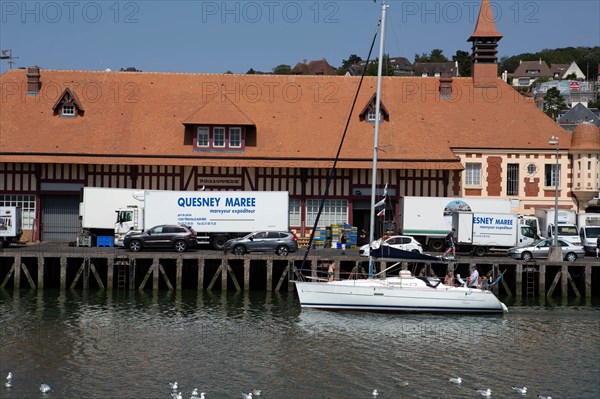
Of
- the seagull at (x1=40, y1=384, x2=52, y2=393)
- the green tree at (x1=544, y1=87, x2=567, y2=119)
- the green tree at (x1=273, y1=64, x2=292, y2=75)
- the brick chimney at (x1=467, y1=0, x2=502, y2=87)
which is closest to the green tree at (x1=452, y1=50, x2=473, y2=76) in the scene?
the green tree at (x1=544, y1=87, x2=567, y2=119)

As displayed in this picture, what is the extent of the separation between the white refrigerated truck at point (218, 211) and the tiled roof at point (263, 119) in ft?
12.7

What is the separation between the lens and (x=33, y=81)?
5109 centimetres

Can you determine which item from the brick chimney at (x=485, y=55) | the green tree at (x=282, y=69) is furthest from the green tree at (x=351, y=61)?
the brick chimney at (x=485, y=55)

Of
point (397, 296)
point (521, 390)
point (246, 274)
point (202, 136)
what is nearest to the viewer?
point (521, 390)

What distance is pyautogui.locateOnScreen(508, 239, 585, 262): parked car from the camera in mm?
40688

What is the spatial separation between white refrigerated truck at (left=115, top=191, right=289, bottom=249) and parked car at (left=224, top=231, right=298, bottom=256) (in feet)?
7.49

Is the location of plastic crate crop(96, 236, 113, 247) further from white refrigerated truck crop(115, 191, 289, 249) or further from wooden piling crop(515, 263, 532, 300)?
wooden piling crop(515, 263, 532, 300)

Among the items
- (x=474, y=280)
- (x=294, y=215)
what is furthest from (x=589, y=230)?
(x=294, y=215)

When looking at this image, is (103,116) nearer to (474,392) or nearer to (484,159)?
(484,159)

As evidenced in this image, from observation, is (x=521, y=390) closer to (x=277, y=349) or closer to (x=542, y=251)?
(x=277, y=349)

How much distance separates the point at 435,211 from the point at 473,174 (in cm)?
615

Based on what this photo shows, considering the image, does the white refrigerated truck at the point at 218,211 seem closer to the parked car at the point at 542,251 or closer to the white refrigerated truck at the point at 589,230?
the parked car at the point at 542,251

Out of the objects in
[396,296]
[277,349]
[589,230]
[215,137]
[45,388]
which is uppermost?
[215,137]

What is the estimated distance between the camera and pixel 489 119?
5106 centimetres
